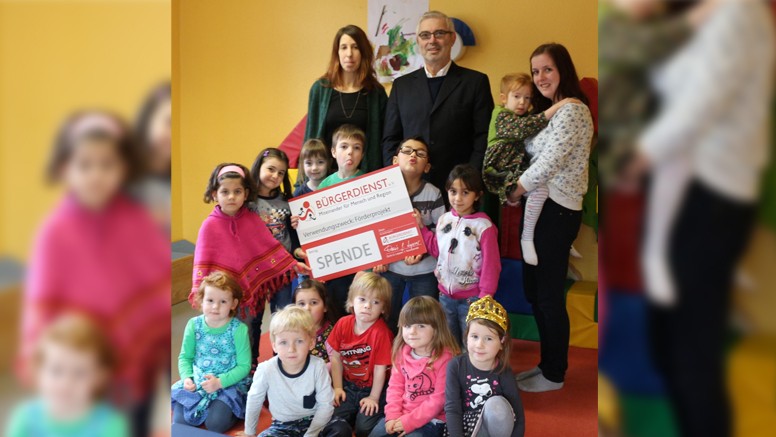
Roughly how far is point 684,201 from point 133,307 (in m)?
0.41

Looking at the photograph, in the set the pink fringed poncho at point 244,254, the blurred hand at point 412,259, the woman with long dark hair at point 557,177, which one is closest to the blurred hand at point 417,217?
the blurred hand at point 412,259

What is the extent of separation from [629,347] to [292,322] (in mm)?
2196

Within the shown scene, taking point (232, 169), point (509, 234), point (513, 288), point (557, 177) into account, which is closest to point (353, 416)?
point (232, 169)

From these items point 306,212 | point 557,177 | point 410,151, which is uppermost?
point 410,151

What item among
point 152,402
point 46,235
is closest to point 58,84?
point 46,235

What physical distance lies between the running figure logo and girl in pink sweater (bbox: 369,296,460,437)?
2.07 ft

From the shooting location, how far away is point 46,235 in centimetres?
51

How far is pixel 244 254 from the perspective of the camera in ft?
9.93

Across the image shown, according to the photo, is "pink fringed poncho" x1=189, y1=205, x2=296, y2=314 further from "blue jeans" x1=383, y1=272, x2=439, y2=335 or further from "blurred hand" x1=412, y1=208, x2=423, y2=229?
"blurred hand" x1=412, y1=208, x2=423, y2=229

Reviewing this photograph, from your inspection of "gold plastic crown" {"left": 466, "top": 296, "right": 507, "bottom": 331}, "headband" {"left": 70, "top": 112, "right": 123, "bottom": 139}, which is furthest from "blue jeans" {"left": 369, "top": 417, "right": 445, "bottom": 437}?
"headband" {"left": 70, "top": 112, "right": 123, "bottom": 139}

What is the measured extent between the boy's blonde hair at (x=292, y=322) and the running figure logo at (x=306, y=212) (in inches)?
19.0

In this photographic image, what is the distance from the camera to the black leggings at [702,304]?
A: 484 mm

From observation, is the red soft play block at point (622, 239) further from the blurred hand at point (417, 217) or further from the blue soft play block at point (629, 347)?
the blurred hand at point (417, 217)

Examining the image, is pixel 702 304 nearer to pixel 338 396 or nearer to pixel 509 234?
pixel 338 396
